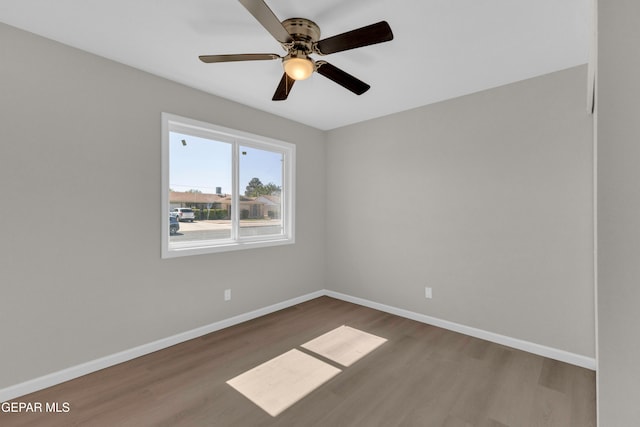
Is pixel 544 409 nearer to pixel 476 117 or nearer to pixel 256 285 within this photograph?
pixel 476 117

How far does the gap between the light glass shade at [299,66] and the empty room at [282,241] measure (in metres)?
0.02

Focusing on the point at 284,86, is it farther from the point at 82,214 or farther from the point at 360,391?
the point at 360,391

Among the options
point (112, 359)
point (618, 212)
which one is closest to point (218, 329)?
point (112, 359)

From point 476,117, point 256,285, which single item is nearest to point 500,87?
point 476,117

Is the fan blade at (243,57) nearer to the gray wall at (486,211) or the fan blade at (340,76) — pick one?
the fan blade at (340,76)

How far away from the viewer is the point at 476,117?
292 centimetres

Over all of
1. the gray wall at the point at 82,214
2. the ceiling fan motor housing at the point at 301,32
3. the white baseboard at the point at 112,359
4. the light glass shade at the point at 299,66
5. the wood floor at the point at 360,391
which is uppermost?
the ceiling fan motor housing at the point at 301,32

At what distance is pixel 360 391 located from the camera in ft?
6.77

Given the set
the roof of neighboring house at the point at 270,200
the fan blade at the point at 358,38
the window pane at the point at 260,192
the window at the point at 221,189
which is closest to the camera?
the fan blade at the point at 358,38

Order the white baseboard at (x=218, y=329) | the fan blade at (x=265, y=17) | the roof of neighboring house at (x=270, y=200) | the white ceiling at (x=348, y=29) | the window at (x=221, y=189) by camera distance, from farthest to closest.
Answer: the roof of neighboring house at (x=270, y=200), the window at (x=221, y=189), the white baseboard at (x=218, y=329), the white ceiling at (x=348, y=29), the fan blade at (x=265, y=17)

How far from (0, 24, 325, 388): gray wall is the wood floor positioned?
0.35m

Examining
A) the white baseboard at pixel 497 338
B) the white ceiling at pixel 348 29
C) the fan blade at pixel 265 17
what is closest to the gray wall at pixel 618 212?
the white ceiling at pixel 348 29

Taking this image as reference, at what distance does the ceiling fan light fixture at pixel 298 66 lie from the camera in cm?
180

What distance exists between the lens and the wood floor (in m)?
1.78
